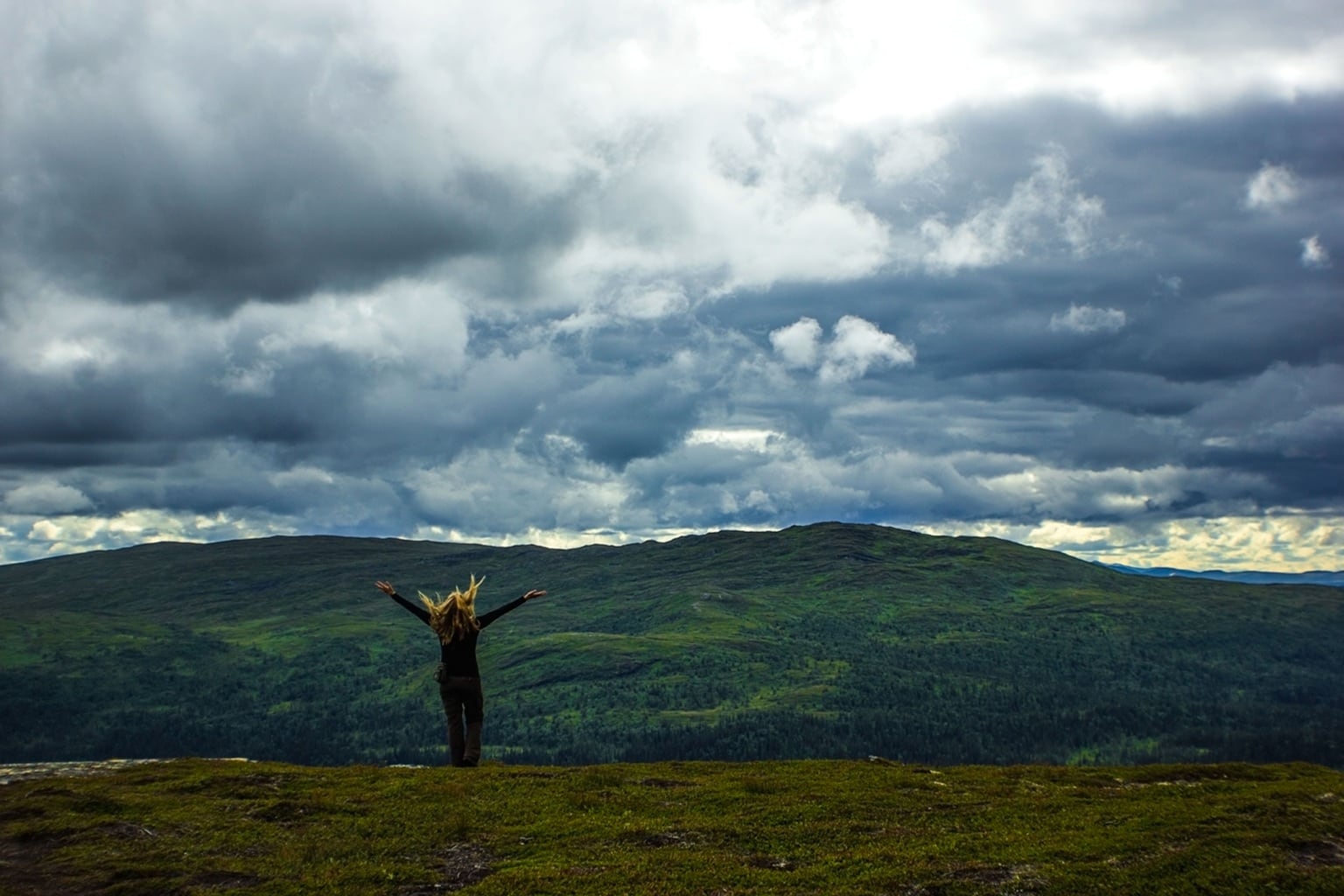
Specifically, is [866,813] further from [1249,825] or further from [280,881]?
[280,881]

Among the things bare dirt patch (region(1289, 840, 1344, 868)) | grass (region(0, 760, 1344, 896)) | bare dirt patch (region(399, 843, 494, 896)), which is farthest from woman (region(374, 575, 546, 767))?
bare dirt patch (region(1289, 840, 1344, 868))

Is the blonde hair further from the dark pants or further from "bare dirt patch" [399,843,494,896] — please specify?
"bare dirt patch" [399,843,494,896]

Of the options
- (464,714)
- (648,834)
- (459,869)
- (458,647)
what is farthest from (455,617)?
(459,869)

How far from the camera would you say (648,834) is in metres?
28.0

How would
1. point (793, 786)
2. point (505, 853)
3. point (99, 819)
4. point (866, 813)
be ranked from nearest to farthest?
point (505, 853), point (99, 819), point (866, 813), point (793, 786)

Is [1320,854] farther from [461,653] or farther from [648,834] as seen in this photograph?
[461,653]

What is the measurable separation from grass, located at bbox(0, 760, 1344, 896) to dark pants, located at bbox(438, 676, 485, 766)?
1.42 m

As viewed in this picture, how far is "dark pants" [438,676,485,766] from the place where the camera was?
1507 inches

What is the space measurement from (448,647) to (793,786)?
15.6m

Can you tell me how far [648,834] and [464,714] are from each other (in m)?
14.7

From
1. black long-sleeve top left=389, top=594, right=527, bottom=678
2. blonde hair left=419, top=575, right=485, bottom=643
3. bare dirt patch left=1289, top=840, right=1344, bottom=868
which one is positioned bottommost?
bare dirt patch left=1289, top=840, right=1344, bottom=868

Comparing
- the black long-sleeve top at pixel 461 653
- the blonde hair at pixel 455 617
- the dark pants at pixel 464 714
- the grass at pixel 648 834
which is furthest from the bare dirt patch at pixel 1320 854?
the blonde hair at pixel 455 617

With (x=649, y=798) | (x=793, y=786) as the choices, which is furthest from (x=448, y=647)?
(x=793, y=786)

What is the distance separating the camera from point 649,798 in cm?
3347
